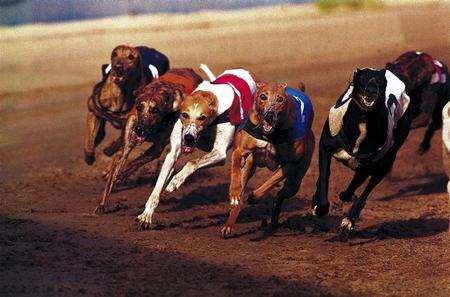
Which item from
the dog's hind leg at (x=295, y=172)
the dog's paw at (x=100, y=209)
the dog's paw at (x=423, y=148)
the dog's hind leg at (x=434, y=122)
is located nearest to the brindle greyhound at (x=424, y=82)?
the dog's hind leg at (x=434, y=122)

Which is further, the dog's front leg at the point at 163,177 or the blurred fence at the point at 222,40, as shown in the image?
the blurred fence at the point at 222,40

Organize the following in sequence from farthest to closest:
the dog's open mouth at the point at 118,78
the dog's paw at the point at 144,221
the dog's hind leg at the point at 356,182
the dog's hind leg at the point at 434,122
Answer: the dog's hind leg at the point at 434,122 < the dog's open mouth at the point at 118,78 < the dog's hind leg at the point at 356,182 < the dog's paw at the point at 144,221

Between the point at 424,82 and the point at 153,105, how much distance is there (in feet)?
9.75

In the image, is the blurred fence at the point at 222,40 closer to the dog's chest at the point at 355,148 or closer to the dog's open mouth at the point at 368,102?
the dog's chest at the point at 355,148

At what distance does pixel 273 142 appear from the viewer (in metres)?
7.42

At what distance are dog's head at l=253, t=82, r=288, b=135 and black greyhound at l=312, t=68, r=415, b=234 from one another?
0.36 m

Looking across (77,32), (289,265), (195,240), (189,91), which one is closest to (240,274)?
(289,265)

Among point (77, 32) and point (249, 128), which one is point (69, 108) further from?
point (77, 32)

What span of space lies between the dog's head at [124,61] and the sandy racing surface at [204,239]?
989 mm

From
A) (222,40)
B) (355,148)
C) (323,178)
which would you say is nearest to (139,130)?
(323,178)

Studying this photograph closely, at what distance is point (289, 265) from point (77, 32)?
18011 millimetres

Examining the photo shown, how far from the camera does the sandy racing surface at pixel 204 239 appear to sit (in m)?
6.14

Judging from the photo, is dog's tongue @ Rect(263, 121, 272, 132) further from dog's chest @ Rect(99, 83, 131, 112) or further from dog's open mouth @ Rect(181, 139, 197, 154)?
dog's chest @ Rect(99, 83, 131, 112)

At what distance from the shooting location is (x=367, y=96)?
701 centimetres
